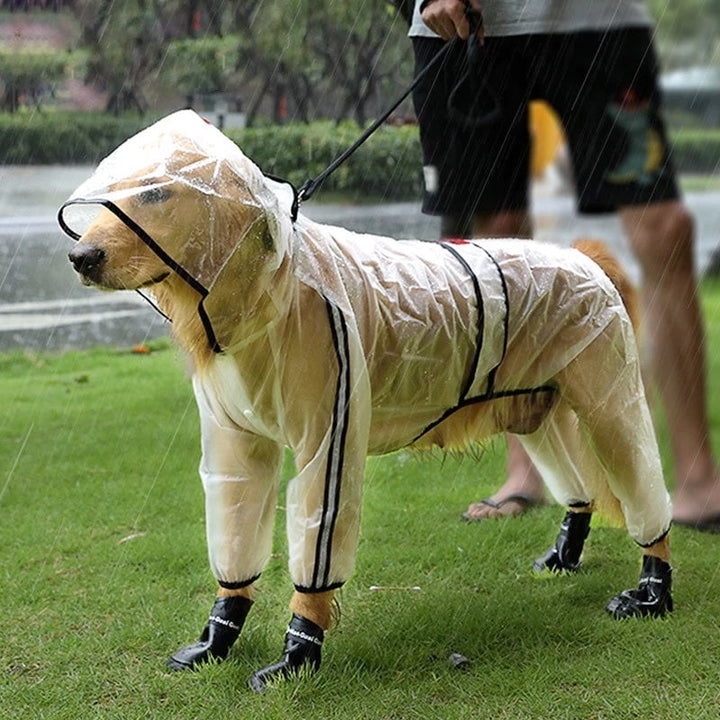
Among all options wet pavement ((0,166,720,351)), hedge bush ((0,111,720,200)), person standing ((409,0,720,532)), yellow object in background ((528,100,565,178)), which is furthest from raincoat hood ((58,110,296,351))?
hedge bush ((0,111,720,200))

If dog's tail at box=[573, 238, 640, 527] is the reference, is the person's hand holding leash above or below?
above

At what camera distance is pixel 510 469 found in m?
3.94

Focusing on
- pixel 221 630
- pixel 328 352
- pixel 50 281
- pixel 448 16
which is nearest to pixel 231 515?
pixel 221 630

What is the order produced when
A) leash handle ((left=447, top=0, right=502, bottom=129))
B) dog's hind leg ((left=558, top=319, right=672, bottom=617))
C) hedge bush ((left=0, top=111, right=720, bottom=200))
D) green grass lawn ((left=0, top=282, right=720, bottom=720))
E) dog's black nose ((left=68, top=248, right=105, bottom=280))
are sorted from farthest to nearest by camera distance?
hedge bush ((left=0, top=111, right=720, bottom=200)) < leash handle ((left=447, top=0, right=502, bottom=129)) < dog's hind leg ((left=558, top=319, right=672, bottom=617)) < green grass lawn ((left=0, top=282, right=720, bottom=720)) < dog's black nose ((left=68, top=248, right=105, bottom=280))

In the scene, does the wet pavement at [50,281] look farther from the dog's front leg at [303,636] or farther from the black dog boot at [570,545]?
the dog's front leg at [303,636]

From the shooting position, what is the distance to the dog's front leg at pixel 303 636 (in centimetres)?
253

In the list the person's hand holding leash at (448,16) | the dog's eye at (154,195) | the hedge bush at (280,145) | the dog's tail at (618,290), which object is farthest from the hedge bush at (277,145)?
the dog's eye at (154,195)

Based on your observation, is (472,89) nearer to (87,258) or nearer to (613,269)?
(613,269)

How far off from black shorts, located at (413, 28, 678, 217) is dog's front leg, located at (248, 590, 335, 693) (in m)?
1.48

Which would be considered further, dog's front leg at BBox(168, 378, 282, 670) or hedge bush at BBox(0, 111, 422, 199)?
hedge bush at BBox(0, 111, 422, 199)

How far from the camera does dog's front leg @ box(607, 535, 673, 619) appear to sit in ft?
9.64

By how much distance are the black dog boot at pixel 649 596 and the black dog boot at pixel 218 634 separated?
98cm

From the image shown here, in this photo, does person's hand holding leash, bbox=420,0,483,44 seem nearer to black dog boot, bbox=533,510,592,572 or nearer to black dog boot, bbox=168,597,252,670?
black dog boot, bbox=533,510,592,572

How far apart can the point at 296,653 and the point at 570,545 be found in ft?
3.48
